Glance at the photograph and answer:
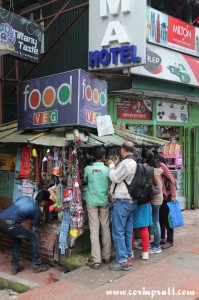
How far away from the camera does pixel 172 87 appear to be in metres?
9.03

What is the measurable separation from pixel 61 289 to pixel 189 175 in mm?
6714

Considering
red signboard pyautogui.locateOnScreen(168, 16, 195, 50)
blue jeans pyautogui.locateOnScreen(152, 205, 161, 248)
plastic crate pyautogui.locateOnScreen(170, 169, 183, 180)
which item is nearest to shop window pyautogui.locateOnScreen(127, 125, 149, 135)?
plastic crate pyautogui.locateOnScreen(170, 169, 183, 180)

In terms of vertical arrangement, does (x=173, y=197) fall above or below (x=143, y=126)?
below

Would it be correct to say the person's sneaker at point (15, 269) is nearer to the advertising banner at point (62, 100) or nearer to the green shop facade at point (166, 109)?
the advertising banner at point (62, 100)

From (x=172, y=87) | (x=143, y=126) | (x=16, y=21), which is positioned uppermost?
(x=16, y=21)

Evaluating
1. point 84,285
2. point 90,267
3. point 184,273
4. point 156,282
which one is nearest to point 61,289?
point 84,285

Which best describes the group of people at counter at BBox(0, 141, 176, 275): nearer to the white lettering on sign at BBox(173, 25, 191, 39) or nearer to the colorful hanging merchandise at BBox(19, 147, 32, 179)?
the colorful hanging merchandise at BBox(19, 147, 32, 179)

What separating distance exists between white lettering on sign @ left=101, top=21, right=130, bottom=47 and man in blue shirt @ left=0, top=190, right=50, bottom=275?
11.2 feet

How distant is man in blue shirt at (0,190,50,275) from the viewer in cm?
546

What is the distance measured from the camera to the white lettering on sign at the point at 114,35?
277 inches

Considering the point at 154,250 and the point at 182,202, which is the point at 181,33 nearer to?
Result: the point at 182,202

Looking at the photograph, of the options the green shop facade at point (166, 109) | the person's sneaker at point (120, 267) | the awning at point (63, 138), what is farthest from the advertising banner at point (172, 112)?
the person's sneaker at point (120, 267)

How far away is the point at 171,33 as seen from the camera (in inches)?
353

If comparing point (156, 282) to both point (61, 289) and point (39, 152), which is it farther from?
point (39, 152)
